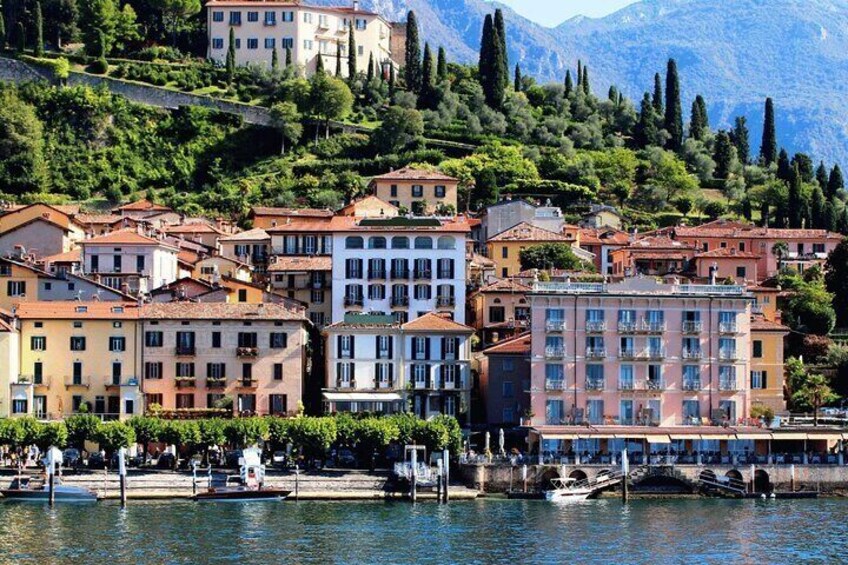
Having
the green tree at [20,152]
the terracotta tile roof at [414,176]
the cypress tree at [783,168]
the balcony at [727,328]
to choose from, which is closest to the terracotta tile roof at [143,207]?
the green tree at [20,152]

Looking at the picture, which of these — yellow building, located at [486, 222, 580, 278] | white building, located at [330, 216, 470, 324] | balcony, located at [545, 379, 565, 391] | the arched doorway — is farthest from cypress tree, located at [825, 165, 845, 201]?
the arched doorway

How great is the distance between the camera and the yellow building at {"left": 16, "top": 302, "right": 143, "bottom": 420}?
9600 cm

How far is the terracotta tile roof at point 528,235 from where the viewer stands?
12088 cm

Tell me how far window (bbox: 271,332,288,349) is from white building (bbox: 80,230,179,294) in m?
13.1

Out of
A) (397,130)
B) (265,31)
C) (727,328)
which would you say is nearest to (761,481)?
(727,328)

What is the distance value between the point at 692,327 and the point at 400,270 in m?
17.3

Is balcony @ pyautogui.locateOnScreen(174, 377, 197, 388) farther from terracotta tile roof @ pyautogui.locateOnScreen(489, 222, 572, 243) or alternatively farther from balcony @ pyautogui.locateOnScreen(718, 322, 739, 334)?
terracotta tile roof @ pyautogui.locateOnScreen(489, 222, 572, 243)

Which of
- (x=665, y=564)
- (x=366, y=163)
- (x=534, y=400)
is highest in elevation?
(x=366, y=163)

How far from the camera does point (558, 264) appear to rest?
118 metres

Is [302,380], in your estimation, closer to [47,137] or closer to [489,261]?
[489,261]

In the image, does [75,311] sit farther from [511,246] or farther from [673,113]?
[673,113]

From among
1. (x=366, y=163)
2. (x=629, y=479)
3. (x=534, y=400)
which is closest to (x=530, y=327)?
(x=534, y=400)

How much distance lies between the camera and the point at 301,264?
11100cm

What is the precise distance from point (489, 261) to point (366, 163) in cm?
3281
